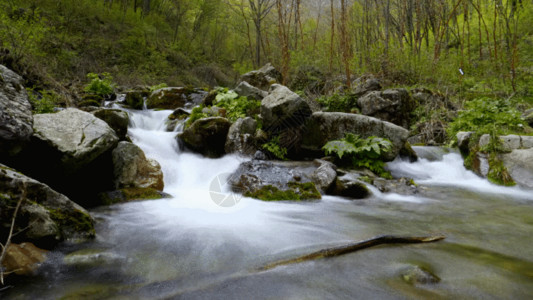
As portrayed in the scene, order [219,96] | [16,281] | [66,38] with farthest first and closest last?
[66,38] < [219,96] < [16,281]

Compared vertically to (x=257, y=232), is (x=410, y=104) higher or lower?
higher

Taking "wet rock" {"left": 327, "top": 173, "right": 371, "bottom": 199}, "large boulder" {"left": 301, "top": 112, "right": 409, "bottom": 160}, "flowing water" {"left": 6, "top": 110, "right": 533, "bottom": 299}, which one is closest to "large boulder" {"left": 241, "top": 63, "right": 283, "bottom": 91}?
"large boulder" {"left": 301, "top": 112, "right": 409, "bottom": 160}

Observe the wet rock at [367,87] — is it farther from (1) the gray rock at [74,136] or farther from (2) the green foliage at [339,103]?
(1) the gray rock at [74,136]

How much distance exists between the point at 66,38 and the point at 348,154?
16.2m

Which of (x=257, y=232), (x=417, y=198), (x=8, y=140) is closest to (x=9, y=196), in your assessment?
(x=8, y=140)

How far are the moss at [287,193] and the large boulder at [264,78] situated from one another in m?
6.98

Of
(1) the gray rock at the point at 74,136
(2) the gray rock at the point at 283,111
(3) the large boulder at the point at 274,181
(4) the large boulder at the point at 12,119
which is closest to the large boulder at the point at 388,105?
(2) the gray rock at the point at 283,111

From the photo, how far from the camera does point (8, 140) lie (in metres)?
2.94

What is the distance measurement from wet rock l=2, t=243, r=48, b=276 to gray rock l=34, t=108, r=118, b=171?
1.62m

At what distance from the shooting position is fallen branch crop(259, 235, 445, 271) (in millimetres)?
2262

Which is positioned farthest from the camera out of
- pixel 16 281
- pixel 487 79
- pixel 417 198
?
pixel 487 79

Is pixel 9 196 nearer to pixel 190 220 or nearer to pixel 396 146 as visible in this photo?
pixel 190 220

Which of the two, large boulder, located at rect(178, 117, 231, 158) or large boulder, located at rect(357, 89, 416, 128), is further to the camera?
large boulder, located at rect(357, 89, 416, 128)

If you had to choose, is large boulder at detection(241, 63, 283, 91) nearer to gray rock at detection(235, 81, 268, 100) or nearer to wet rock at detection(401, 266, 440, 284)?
gray rock at detection(235, 81, 268, 100)
